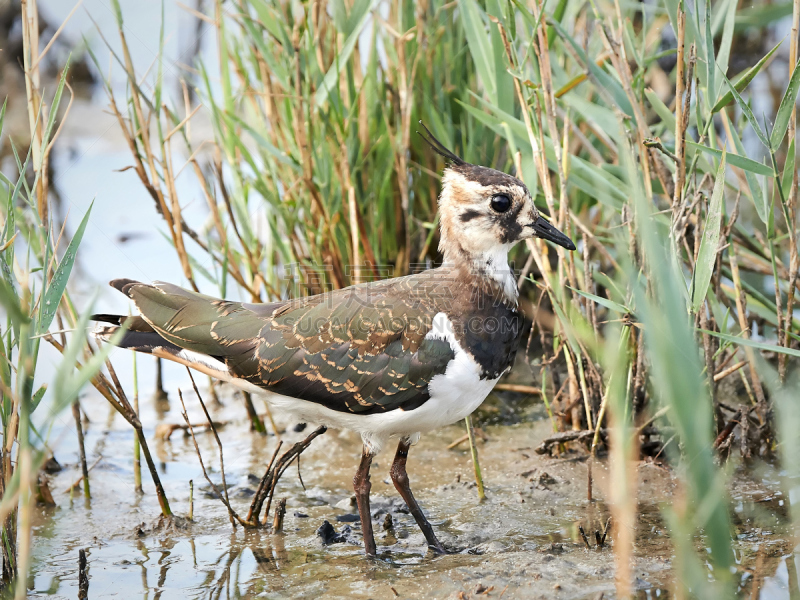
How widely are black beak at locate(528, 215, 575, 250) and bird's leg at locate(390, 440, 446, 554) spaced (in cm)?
115

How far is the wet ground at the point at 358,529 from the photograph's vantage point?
3.19 metres

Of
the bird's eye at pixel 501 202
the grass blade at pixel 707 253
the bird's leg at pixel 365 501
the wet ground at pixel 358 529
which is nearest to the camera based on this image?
the grass blade at pixel 707 253

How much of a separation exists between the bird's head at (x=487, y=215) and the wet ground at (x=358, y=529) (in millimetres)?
1206

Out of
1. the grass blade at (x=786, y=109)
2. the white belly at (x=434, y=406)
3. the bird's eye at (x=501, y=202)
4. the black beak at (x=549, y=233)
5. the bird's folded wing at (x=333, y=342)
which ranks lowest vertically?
the white belly at (x=434, y=406)

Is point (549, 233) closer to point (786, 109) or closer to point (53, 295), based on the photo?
point (786, 109)

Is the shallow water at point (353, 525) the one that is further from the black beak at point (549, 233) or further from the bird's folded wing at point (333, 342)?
the black beak at point (549, 233)

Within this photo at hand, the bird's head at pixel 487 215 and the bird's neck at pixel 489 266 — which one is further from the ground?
the bird's head at pixel 487 215

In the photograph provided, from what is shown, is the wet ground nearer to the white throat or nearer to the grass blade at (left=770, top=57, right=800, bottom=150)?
the white throat

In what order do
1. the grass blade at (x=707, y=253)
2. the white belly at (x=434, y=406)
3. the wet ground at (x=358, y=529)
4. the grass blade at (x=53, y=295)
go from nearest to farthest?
the grass blade at (x=53, y=295), the grass blade at (x=707, y=253), the wet ground at (x=358, y=529), the white belly at (x=434, y=406)

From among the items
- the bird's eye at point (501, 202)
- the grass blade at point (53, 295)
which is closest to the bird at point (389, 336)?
the bird's eye at point (501, 202)

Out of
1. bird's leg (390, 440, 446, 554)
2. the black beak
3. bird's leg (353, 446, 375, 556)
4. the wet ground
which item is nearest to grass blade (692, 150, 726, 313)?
the black beak

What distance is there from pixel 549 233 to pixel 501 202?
0.26 m

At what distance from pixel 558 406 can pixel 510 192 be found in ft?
4.56

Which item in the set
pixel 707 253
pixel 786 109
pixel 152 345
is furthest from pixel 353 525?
pixel 786 109
